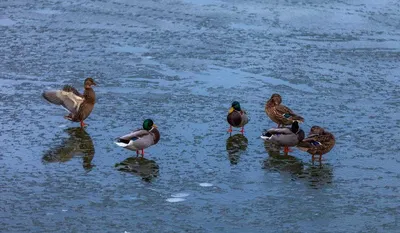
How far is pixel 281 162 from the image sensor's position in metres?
8.66

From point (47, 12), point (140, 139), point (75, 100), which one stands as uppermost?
point (47, 12)

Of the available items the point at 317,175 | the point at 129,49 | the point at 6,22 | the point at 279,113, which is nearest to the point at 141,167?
the point at 317,175

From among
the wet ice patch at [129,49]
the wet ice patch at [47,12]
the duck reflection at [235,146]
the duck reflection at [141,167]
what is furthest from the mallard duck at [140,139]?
the wet ice patch at [47,12]

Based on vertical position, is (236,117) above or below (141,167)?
above

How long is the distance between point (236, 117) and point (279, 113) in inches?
22.9

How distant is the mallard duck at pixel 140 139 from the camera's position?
861cm

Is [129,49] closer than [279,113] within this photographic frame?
No

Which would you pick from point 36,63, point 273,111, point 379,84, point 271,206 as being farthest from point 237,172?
point 36,63

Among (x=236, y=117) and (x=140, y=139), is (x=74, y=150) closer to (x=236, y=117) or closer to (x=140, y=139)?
(x=140, y=139)

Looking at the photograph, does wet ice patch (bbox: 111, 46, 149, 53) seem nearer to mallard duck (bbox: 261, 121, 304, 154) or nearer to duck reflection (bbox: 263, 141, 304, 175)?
duck reflection (bbox: 263, 141, 304, 175)

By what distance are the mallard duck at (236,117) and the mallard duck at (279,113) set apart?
0.36 m

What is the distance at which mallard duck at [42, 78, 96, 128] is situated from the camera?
9703mm

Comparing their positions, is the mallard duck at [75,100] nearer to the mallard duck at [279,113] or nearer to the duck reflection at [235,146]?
the duck reflection at [235,146]

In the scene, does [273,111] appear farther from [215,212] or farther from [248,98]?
[215,212]
